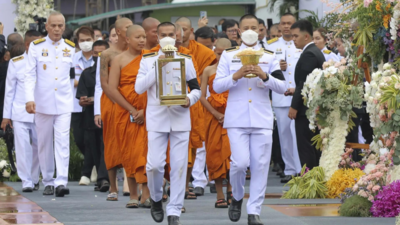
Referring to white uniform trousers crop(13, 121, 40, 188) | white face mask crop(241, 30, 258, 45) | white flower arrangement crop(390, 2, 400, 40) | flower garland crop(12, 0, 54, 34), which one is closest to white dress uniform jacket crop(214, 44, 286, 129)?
white face mask crop(241, 30, 258, 45)

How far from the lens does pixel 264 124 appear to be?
25.7ft

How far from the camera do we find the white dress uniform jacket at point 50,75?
34.8 ft

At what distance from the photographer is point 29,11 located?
64.6 feet

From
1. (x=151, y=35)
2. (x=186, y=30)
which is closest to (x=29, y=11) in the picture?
(x=186, y=30)

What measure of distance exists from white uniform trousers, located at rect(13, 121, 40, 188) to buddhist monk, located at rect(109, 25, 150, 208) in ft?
7.93

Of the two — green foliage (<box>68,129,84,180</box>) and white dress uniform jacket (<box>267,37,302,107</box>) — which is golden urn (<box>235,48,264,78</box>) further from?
green foliage (<box>68,129,84,180</box>)

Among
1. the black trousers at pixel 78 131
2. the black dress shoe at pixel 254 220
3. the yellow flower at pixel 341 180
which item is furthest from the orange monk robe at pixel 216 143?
the black trousers at pixel 78 131

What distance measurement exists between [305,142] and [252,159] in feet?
11.3

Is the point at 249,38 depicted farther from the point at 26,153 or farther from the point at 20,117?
the point at 26,153

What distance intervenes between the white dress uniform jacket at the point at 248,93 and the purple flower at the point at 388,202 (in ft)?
4.33

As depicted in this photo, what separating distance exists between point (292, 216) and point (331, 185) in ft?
6.20

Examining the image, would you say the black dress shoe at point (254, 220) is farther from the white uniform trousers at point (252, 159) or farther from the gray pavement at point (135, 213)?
the gray pavement at point (135, 213)

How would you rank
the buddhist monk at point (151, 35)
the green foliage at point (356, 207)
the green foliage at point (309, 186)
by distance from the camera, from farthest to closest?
the green foliage at point (309, 186) → the buddhist monk at point (151, 35) → the green foliage at point (356, 207)

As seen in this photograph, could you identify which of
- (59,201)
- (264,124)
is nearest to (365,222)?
(264,124)
